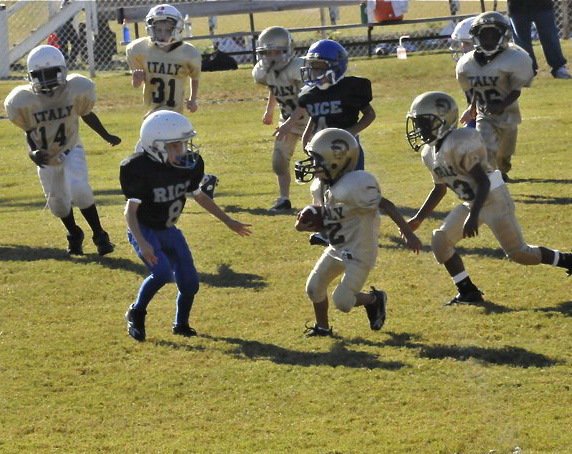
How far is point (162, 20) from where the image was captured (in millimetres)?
11703

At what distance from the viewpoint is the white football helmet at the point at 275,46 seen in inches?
459

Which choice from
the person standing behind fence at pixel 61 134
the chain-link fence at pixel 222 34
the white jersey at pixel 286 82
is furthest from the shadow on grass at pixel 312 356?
Result: the chain-link fence at pixel 222 34

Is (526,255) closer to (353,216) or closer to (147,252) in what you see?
(353,216)

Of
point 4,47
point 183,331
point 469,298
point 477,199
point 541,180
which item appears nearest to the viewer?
point 477,199

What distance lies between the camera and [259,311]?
869 centimetres

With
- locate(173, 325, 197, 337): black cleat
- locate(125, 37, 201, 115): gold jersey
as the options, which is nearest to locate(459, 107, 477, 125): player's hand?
locate(125, 37, 201, 115): gold jersey

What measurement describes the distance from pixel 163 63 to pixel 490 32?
120 inches

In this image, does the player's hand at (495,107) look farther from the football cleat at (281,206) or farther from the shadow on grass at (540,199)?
the football cleat at (281,206)

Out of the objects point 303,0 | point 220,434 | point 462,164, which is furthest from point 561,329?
point 303,0

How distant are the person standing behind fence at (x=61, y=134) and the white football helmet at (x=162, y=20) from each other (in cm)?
139

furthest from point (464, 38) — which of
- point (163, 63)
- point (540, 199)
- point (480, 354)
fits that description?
point (480, 354)

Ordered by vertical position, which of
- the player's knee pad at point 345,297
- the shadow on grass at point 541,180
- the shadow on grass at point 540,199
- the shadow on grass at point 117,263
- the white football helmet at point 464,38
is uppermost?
the white football helmet at point 464,38

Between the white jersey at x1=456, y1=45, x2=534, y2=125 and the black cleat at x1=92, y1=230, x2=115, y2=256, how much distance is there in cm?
348

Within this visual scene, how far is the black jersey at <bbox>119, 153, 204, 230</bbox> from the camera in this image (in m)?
7.85
